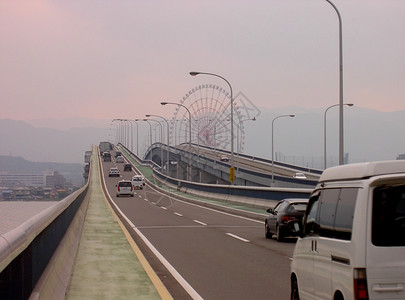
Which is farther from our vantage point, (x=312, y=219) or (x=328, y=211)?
(x=312, y=219)

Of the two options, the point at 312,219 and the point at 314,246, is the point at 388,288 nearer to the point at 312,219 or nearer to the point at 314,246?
the point at 314,246

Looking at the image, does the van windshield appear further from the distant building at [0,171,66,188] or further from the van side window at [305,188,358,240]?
the distant building at [0,171,66,188]

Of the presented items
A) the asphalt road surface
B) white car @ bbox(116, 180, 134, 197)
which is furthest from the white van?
white car @ bbox(116, 180, 134, 197)

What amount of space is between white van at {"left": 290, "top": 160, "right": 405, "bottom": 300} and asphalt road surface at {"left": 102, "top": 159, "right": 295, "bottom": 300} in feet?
12.8

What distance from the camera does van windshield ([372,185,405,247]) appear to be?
6.32 meters

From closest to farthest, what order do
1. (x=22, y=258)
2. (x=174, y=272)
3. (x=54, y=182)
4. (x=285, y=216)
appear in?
(x=22, y=258), (x=174, y=272), (x=285, y=216), (x=54, y=182)

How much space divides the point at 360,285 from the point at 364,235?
0.47 m

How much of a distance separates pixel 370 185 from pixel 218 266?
8866 millimetres

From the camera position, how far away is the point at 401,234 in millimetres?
6352

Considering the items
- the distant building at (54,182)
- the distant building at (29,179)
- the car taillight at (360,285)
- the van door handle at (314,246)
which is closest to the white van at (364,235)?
the car taillight at (360,285)

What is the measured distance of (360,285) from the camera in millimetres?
6238

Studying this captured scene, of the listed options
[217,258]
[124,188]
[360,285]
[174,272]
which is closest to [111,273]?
[174,272]

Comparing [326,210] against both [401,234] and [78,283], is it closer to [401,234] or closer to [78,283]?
[401,234]

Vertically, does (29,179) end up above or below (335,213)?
above
